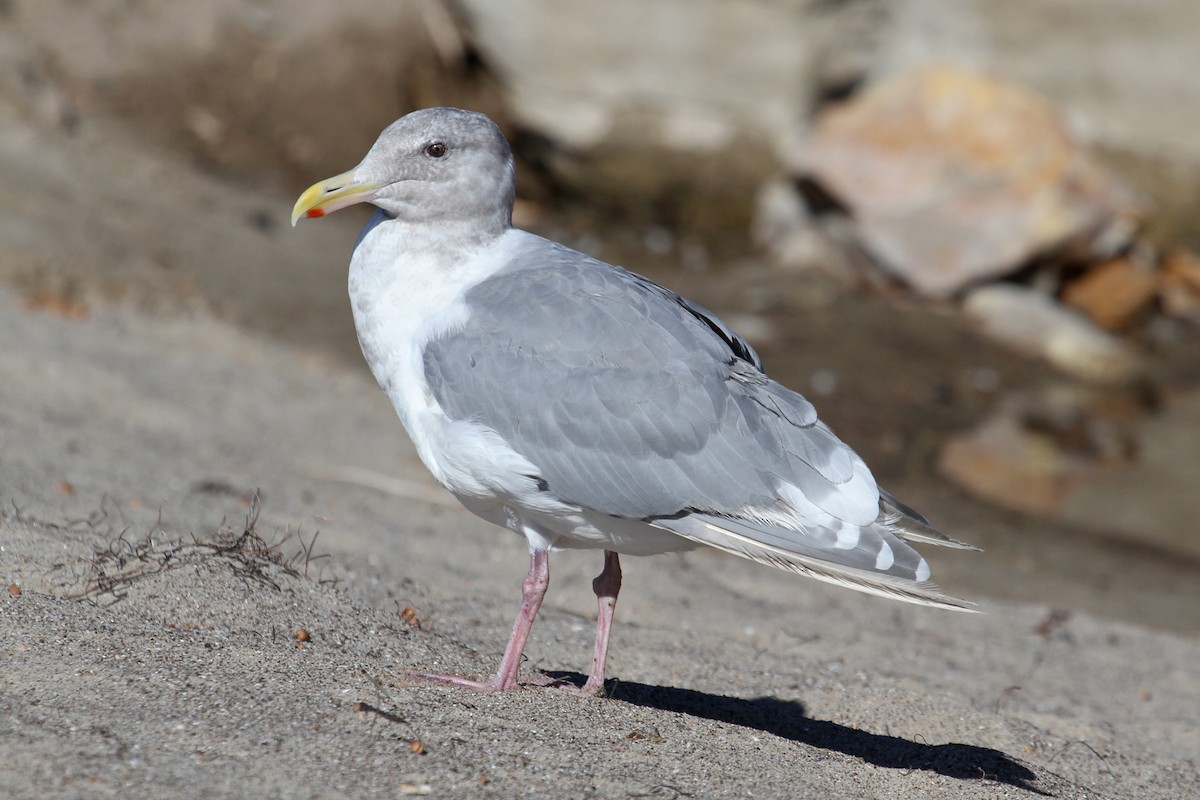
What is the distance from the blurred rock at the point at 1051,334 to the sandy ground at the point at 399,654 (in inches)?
145

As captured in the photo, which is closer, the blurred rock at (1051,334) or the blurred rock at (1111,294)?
the blurred rock at (1051,334)

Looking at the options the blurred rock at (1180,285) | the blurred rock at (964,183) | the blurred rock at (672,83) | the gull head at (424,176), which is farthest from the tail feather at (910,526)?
the blurred rock at (1180,285)

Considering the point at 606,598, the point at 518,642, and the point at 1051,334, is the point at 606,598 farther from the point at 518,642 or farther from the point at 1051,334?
the point at 1051,334

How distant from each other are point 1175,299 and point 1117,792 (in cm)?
883

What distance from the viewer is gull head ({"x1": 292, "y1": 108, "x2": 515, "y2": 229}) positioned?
155 inches

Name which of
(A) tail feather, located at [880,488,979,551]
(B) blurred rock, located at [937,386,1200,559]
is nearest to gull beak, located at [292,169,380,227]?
(A) tail feather, located at [880,488,979,551]

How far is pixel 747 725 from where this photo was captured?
13.6 ft

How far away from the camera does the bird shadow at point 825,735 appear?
3908 mm

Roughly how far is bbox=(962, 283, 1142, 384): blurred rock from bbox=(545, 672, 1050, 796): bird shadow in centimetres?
673

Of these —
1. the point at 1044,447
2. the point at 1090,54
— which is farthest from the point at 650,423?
the point at 1090,54

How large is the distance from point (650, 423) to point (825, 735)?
1.26 meters

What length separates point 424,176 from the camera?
395 cm

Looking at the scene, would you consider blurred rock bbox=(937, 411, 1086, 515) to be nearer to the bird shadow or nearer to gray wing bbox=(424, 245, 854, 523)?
the bird shadow

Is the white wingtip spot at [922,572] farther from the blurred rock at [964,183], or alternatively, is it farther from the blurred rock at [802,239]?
the blurred rock at [802,239]
